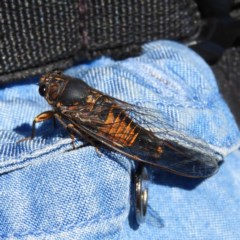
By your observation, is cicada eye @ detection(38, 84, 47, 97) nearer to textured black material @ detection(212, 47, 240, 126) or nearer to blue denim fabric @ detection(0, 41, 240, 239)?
blue denim fabric @ detection(0, 41, 240, 239)

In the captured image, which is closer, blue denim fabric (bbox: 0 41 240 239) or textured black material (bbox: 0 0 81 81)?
blue denim fabric (bbox: 0 41 240 239)

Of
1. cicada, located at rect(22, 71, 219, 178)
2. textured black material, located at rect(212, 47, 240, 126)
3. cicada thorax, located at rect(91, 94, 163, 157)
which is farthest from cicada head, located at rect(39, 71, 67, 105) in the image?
textured black material, located at rect(212, 47, 240, 126)

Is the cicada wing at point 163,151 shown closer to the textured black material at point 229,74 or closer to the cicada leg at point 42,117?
the cicada leg at point 42,117

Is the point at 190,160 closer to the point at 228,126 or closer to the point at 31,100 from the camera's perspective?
the point at 228,126

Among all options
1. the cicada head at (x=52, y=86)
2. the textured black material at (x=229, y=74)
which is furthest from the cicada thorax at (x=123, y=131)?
the textured black material at (x=229, y=74)

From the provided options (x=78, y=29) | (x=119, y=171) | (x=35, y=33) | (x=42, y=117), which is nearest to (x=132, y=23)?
(x=78, y=29)

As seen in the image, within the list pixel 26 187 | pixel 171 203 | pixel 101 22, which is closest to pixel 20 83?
pixel 101 22
